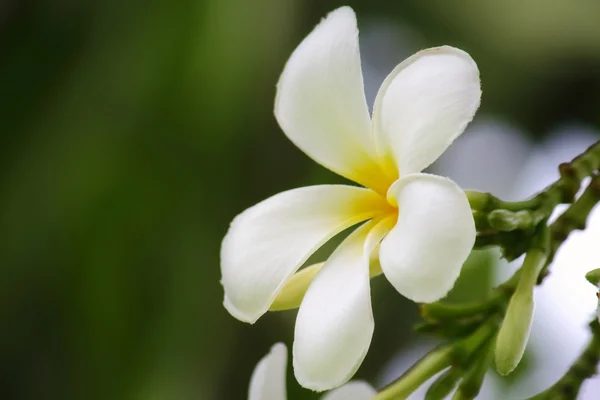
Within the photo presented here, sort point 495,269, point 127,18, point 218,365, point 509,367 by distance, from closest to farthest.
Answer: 1. point 509,367
2. point 495,269
3. point 218,365
4. point 127,18

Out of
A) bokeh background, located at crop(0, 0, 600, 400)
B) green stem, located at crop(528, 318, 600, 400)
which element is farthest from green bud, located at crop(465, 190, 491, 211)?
bokeh background, located at crop(0, 0, 600, 400)

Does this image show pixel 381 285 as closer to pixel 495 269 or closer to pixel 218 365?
pixel 495 269

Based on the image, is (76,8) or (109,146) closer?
(109,146)

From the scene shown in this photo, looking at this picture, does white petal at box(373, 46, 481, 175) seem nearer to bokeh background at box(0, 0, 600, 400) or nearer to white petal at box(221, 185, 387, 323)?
white petal at box(221, 185, 387, 323)

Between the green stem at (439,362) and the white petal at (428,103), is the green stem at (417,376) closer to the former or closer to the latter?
the green stem at (439,362)

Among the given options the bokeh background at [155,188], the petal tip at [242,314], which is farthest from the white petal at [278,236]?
the bokeh background at [155,188]

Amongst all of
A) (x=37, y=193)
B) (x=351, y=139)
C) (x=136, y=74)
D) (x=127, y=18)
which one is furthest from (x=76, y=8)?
(x=351, y=139)

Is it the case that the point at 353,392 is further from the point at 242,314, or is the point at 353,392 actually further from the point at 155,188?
the point at 155,188
